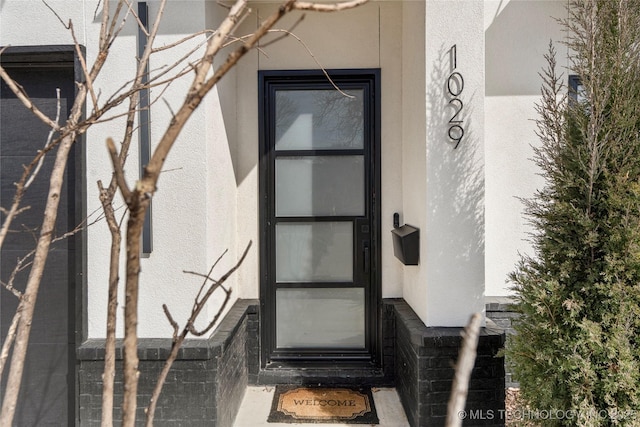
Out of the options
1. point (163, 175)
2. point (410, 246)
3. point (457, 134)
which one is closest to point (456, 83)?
point (457, 134)

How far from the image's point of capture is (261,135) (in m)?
3.41

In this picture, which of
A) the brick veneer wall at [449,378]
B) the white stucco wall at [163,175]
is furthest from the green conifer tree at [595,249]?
the white stucco wall at [163,175]

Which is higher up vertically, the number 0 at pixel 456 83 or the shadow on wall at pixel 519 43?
the shadow on wall at pixel 519 43

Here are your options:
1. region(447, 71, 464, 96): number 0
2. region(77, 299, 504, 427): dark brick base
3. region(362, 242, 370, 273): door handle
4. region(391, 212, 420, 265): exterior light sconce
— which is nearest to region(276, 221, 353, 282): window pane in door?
region(362, 242, 370, 273): door handle

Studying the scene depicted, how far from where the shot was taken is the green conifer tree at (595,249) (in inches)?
74.5

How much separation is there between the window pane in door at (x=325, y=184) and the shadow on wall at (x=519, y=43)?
136 cm

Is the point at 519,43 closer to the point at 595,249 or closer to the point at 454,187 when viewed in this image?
the point at 454,187

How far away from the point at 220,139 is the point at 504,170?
2344 millimetres

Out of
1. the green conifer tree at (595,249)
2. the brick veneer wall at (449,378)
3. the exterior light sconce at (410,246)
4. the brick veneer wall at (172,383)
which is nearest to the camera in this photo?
the green conifer tree at (595,249)

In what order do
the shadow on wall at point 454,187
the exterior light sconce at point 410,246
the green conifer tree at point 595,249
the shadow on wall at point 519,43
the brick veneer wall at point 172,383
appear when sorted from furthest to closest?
the shadow on wall at point 519,43 → the exterior light sconce at point 410,246 → the shadow on wall at point 454,187 → the brick veneer wall at point 172,383 → the green conifer tree at point 595,249

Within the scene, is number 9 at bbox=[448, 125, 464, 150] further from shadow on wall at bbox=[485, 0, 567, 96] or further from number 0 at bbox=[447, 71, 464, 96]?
shadow on wall at bbox=[485, 0, 567, 96]

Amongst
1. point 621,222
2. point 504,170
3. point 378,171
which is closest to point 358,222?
point 378,171

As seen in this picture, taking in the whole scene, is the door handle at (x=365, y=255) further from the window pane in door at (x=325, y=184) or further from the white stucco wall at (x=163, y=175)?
the white stucco wall at (x=163, y=175)

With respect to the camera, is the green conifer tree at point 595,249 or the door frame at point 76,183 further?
the door frame at point 76,183
